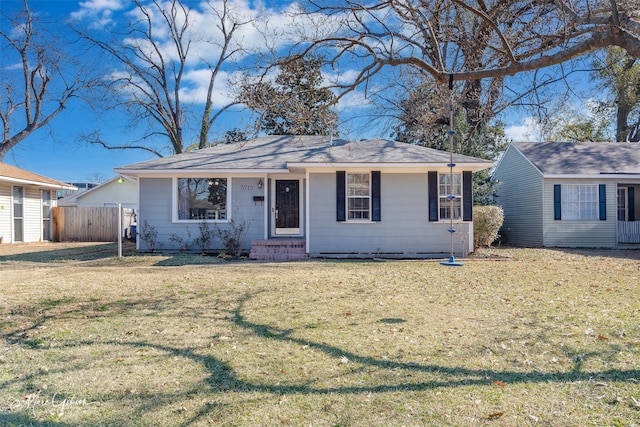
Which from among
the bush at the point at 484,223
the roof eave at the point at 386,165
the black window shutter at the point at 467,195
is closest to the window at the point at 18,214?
the roof eave at the point at 386,165

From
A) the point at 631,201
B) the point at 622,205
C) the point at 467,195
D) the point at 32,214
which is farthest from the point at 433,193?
the point at 32,214

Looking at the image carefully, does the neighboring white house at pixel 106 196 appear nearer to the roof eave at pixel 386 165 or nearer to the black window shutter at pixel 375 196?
the roof eave at pixel 386 165

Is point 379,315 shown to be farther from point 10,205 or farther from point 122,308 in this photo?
point 10,205

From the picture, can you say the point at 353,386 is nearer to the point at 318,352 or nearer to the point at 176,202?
the point at 318,352

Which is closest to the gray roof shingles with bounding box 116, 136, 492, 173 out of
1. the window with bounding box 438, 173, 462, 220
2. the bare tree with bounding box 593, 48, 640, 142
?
the window with bounding box 438, 173, 462, 220

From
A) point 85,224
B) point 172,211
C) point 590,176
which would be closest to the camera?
point 172,211

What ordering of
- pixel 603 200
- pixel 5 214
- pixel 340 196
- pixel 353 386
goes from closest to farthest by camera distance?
pixel 353 386
pixel 340 196
pixel 603 200
pixel 5 214

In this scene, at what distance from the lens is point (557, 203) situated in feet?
50.3

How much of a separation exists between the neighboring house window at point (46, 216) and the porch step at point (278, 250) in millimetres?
14352

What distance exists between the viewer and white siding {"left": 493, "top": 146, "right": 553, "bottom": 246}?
15766 millimetres

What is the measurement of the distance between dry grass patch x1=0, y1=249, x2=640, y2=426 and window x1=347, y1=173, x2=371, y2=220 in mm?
4450

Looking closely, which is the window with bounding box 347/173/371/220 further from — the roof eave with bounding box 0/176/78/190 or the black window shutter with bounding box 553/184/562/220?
the roof eave with bounding box 0/176/78/190

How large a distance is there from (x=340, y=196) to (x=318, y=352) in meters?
8.06

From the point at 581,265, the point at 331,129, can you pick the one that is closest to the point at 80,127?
the point at 331,129
